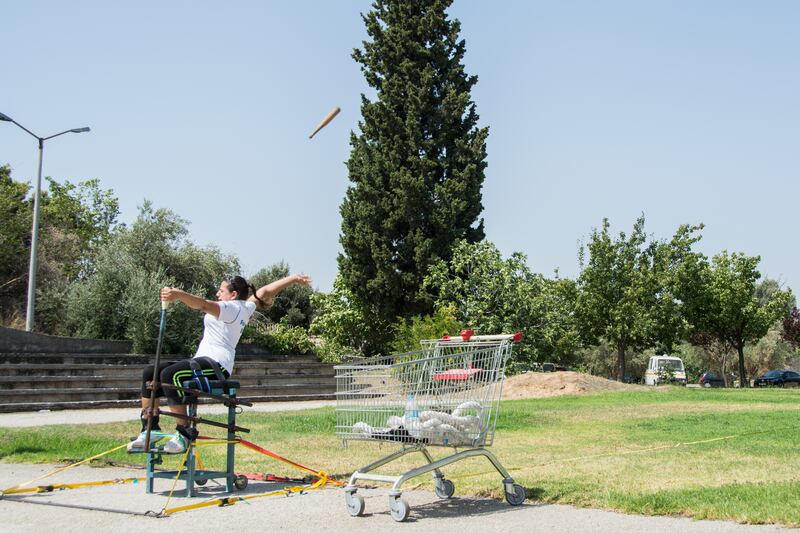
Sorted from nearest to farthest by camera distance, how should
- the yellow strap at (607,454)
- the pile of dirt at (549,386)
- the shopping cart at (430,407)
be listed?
the shopping cart at (430,407) < the yellow strap at (607,454) < the pile of dirt at (549,386)

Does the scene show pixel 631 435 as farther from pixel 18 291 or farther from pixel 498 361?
pixel 18 291

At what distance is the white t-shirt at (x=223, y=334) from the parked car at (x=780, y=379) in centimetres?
5284

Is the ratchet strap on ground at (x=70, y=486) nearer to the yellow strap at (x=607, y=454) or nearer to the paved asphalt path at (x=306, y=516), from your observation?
the paved asphalt path at (x=306, y=516)

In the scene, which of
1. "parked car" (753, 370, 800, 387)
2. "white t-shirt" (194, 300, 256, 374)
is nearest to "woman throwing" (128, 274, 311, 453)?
"white t-shirt" (194, 300, 256, 374)

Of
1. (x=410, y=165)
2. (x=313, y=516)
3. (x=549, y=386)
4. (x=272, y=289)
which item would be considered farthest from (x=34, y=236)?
(x=313, y=516)

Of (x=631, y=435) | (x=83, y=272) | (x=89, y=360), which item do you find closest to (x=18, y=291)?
(x=83, y=272)

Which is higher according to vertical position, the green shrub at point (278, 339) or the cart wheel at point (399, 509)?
the green shrub at point (278, 339)

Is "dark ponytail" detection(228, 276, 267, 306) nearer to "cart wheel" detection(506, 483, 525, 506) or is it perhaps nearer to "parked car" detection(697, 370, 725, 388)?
"cart wheel" detection(506, 483, 525, 506)

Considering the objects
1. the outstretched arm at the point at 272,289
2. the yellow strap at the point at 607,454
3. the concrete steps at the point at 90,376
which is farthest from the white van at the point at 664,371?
the outstretched arm at the point at 272,289

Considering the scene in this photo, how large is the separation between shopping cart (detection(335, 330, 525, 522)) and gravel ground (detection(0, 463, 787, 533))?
262 mm

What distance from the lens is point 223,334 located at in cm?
806

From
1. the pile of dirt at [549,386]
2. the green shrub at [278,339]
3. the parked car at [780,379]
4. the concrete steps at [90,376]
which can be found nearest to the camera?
the concrete steps at [90,376]

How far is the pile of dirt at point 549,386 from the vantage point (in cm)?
2591

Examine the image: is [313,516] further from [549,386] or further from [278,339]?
[278,339]
